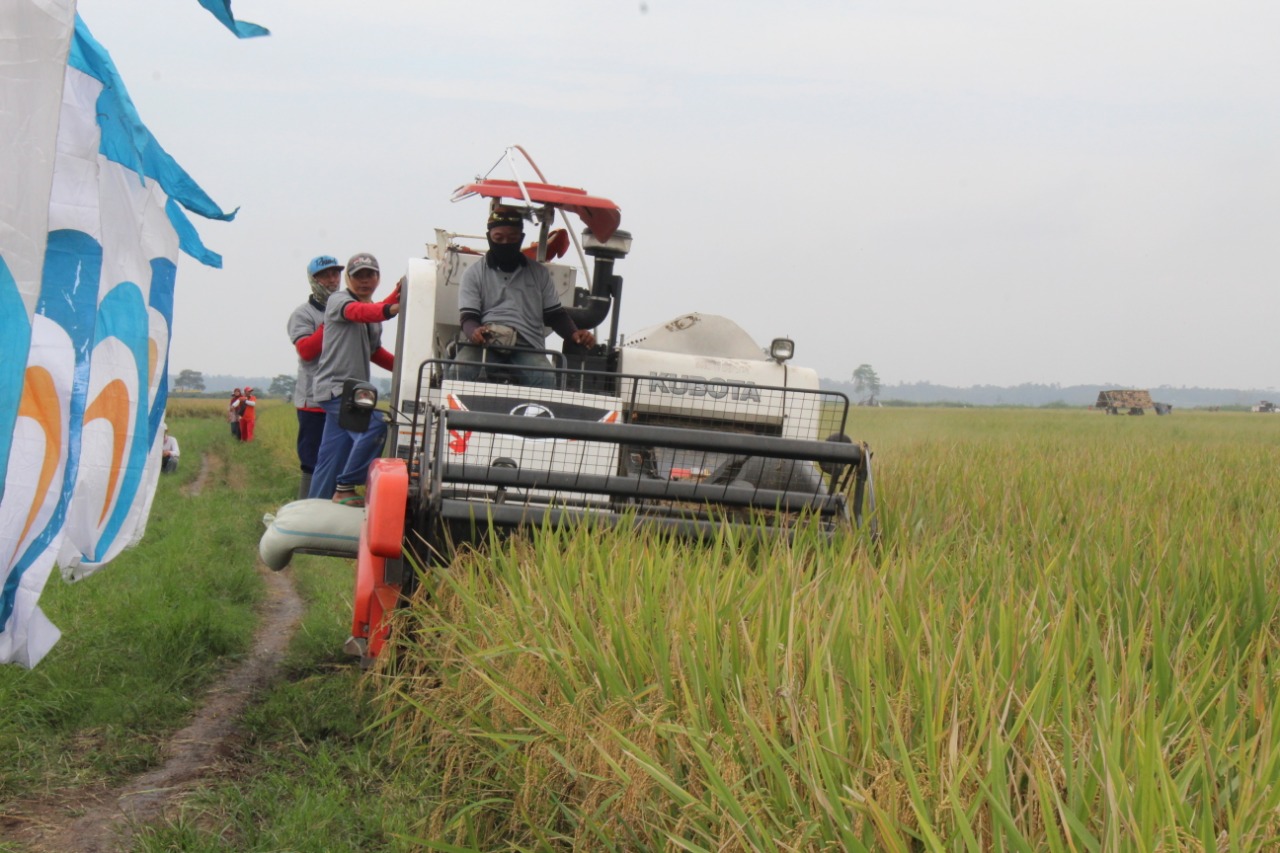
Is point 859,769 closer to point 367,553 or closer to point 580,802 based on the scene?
point 580,802

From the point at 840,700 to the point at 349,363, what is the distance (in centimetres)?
585

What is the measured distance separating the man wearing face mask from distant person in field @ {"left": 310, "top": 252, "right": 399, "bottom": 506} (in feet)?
2.77

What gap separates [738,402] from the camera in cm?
676

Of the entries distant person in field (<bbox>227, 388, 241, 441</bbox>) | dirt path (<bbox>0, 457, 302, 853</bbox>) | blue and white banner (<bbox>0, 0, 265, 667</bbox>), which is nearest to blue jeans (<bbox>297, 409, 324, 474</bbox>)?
blue and white banner (<bbox>0, 0, 265, 667</bbox>)

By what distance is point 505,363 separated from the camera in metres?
6.44

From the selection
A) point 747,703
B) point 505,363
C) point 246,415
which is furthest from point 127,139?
point 246,415

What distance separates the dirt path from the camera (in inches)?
146

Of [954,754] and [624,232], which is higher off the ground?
[624,232]

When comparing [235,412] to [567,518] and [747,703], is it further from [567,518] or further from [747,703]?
[747,703]

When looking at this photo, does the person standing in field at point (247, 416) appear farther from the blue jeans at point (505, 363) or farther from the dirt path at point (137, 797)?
the dirt path at point (137, 797)

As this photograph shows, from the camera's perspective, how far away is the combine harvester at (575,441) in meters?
5.02

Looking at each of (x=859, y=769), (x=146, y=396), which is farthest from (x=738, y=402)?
(x=859, y=769)

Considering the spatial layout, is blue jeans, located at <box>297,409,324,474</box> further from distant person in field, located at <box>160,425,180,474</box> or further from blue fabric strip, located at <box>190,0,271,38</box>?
distant person in field, located at <box>160,425,180,474</box>

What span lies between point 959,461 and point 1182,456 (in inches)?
189
